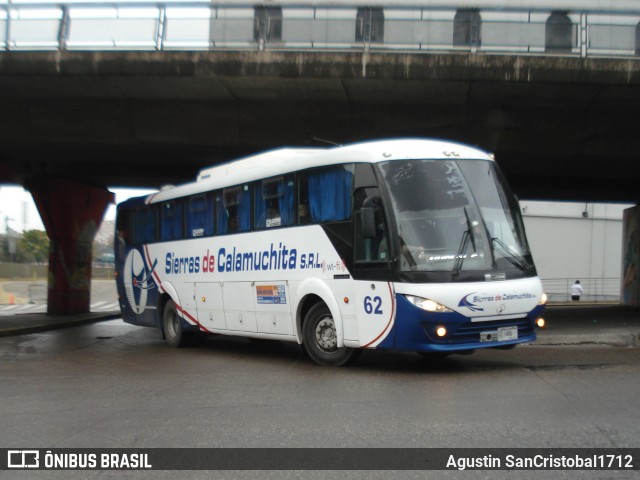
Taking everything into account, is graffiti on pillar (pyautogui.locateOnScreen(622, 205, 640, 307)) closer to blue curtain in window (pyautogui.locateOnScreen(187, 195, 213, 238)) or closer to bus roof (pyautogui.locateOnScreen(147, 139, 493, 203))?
bus roof (pyautogui.locateOnScreen(147, 139, 493, 203))

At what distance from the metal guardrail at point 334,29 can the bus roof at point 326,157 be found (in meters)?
4.04

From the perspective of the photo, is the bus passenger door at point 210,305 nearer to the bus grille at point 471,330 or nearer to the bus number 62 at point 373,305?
the bus number 62 at point 373,305

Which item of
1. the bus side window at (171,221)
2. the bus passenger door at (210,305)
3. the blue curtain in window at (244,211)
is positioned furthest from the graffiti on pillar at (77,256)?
the blue curtain in window at (244,211)

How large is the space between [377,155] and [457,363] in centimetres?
342

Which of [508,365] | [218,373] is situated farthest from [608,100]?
[218,373]

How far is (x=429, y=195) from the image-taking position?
9.55 meters

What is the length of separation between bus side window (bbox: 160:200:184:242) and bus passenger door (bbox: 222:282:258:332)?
233cm

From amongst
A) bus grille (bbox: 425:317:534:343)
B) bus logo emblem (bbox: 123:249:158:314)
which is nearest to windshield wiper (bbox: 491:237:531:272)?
bus grille (bbox: 425:317:534:343)

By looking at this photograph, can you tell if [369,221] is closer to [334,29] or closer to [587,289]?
[334,29]

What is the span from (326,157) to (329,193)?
55 cm

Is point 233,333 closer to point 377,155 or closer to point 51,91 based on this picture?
point 377,155

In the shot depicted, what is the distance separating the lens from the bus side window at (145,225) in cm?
1605

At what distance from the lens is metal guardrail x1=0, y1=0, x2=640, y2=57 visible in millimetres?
15820

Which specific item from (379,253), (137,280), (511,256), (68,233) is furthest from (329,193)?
(68,233)
